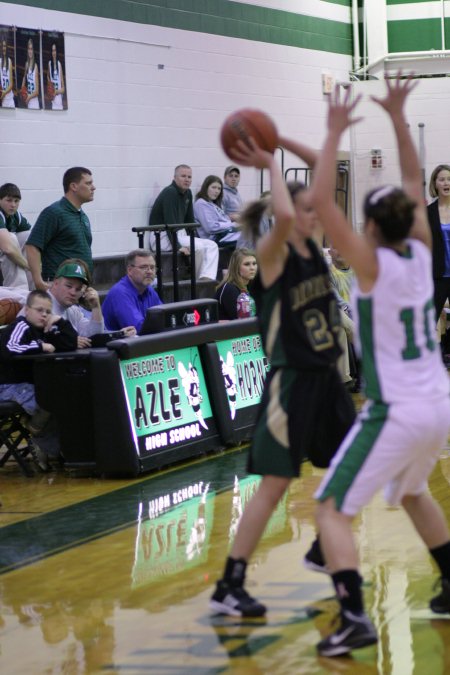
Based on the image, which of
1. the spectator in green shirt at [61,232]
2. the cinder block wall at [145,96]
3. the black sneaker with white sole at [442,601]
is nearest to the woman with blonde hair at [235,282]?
the spectator in green shirt at [61,232]

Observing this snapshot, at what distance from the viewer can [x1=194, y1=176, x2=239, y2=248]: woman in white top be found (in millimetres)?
14062

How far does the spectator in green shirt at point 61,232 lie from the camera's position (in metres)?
9.61

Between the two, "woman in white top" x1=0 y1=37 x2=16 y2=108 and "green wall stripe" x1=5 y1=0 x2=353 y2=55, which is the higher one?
"green wall stripe" x1=5 y1=0 x2=353 y2=55

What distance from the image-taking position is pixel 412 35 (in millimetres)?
19078

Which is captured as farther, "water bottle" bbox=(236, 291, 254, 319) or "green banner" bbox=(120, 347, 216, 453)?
"water bottle" bbox=(236, 291, 254, 319)


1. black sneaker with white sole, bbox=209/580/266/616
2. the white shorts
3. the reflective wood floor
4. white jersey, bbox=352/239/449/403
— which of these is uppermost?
white jersey, bbox=352/239/449/403

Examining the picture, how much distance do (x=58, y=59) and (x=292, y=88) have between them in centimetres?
520

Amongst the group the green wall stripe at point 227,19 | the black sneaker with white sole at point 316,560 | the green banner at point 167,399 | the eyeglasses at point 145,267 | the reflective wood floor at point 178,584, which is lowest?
the reflective wood floor at point 178,584

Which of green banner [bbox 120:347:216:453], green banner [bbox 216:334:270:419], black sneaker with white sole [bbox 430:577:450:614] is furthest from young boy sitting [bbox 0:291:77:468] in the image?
black sneaker with white sole [bbox 430:577:450:614]

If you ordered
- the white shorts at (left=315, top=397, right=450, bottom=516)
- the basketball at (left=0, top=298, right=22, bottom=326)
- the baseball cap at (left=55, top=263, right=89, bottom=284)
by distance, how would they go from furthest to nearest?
the basketball at (left=0, top=298, right=22, bottom=326)
the baseball cap at (left=55, top=263, right=89, bottom=284)
the white shorts at (left=315, top=397, right=450, bottom=516)

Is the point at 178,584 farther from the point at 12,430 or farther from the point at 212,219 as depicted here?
the point at 212,219

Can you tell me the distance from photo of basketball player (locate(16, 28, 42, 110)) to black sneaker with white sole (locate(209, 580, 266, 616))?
7.99m

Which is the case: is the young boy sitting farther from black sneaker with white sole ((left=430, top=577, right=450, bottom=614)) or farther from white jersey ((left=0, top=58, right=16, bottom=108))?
white jersey ((left=0, top=58, right=16, bottom=108))

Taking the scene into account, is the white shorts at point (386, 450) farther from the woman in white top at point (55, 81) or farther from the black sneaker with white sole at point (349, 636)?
the woman in white top at point (55, 81)
